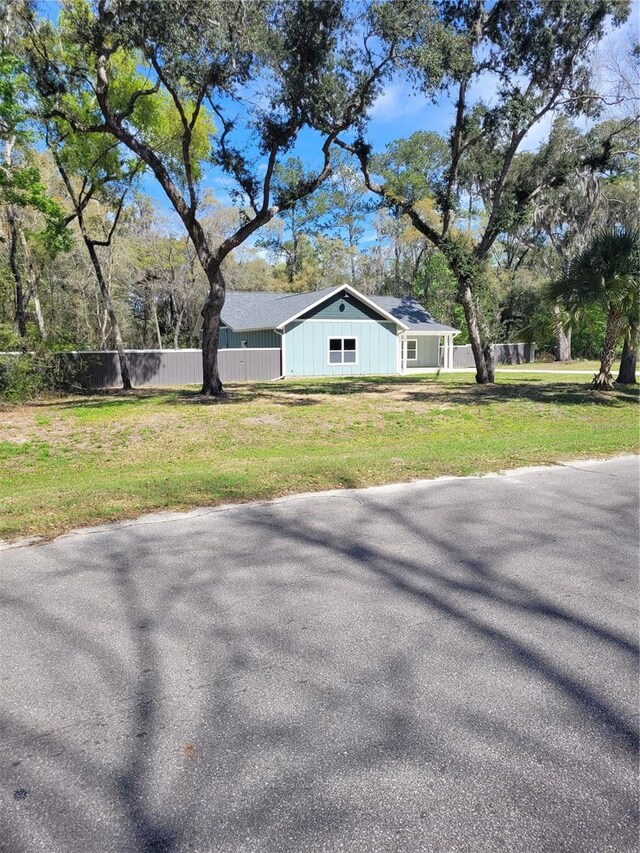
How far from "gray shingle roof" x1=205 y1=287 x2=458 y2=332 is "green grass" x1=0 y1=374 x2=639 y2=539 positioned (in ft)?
35.6

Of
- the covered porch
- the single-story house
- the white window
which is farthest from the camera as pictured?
the covered porch

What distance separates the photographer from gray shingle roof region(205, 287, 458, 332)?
92.2 feet

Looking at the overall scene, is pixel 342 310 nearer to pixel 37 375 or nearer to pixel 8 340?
pixel 37 375

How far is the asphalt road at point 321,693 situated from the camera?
6.72 ft

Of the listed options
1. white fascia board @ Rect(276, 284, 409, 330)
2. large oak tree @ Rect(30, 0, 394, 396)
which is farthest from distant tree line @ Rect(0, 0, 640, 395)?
white fascia board @ Rect(276, 284, 409, 330)

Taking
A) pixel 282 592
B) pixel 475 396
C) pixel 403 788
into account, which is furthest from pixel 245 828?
pixel 475 396

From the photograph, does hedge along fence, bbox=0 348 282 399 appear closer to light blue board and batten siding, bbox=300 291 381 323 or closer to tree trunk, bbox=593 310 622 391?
light blue board and batten siding, bbox=300 291 381 323

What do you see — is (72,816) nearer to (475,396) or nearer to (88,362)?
(475,396)

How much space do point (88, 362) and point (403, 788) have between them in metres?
21.8

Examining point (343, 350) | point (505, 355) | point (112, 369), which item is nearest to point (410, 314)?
point (343, 350)

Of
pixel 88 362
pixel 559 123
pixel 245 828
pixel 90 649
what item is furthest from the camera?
pixel 88 362

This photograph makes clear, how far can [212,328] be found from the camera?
16328 millimetres

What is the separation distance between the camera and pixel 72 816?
206 cm

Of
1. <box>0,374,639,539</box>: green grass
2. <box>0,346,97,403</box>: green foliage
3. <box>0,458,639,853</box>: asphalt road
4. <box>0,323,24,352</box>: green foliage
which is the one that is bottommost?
<box>0,458,639,853</box>: asphalt road
